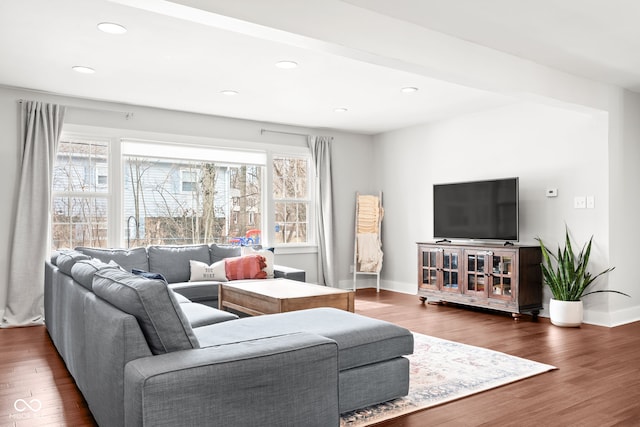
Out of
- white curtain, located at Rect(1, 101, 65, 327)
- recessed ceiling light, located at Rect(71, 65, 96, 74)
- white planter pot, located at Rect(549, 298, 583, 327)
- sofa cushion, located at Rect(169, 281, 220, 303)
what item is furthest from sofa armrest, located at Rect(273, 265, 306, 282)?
recessed ceiling light, located at Rect(71, 65, 96, 74)

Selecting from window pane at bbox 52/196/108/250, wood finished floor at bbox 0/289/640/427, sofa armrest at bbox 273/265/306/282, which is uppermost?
window pane at bbox 52/196/108/250

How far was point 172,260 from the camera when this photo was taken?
5457mm

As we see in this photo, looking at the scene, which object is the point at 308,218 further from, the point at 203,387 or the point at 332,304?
the point at 203,387

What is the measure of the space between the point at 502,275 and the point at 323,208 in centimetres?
274

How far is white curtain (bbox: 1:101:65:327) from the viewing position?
4.98 meters

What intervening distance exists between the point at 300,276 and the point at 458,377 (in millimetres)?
2594

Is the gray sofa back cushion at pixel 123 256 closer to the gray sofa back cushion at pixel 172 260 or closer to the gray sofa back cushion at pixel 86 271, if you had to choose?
the gray sofa back cushion at pixel 172 260

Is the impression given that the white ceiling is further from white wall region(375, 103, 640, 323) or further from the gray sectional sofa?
the gray sectional sofa

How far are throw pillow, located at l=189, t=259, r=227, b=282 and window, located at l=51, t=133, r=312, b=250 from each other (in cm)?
91

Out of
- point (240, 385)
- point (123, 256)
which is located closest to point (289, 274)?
point (123, 256)

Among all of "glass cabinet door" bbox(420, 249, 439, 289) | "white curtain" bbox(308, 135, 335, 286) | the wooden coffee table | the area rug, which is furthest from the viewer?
"white curtain" bbox(308, 135, 335, 286)

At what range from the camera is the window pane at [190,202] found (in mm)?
5930

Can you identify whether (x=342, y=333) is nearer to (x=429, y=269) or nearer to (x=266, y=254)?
(x=266, y=254)

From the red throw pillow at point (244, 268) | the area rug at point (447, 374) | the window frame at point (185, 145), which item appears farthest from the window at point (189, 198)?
the area rug at point (447, 374)
